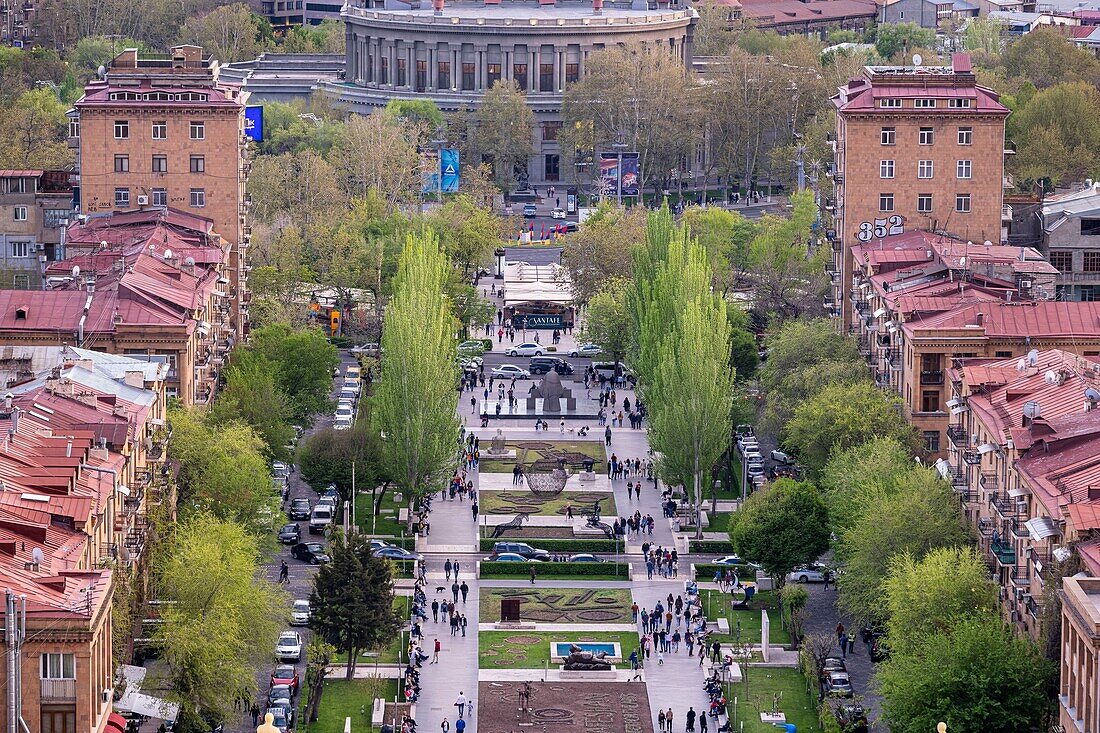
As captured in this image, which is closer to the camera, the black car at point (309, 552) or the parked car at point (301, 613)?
the parked car at point (301, 613)

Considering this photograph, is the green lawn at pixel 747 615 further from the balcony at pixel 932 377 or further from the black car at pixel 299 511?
the black car at pixel 299 511

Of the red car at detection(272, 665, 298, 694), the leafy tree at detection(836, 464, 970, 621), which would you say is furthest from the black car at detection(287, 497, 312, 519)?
the leafy tree at detection(836, 464, 970, 621)

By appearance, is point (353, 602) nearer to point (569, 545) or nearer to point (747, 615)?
point (747, 615)

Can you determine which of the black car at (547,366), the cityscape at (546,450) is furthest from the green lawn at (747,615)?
the black car at (547,366)

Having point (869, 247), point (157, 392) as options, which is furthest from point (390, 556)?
point (869, 247)

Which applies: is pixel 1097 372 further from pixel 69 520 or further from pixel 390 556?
pixel 69 520

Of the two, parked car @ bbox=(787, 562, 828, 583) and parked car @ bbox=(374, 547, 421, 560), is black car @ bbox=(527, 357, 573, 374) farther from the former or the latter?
parked car @ bbox=(787, 562, 828, 583)
